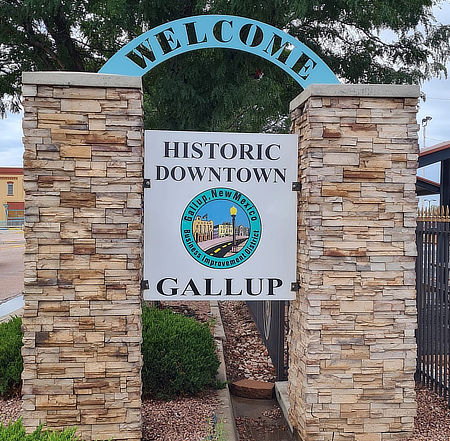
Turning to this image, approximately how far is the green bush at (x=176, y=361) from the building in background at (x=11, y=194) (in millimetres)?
54163

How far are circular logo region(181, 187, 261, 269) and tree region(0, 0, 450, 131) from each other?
2.96 metres

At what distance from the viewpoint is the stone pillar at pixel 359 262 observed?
173 inches

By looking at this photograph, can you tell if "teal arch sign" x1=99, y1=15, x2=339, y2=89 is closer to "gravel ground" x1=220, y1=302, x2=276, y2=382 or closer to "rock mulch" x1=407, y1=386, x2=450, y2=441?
"rock mulch" x1=407, y1=386, x2=450, y2=441

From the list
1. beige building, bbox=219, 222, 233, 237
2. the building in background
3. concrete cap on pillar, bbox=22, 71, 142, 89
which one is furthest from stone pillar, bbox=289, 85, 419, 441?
the building in background

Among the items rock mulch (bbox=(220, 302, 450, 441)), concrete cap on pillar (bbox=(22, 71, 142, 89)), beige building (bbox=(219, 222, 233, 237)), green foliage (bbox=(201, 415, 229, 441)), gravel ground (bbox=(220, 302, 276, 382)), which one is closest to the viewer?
concrete cap on pillar (bbox=(22, 71, 142, 89))

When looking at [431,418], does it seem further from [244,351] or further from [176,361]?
[244,351]

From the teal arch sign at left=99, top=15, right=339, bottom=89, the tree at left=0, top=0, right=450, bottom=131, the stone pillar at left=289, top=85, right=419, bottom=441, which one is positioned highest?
the tree at left=0, top=0, right=450, bottom=131

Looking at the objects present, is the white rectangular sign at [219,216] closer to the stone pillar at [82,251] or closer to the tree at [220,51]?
the stone pillar at [82,251]

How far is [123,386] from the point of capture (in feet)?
14.0

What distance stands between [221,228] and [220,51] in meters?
3.84

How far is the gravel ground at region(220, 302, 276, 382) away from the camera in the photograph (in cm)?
692

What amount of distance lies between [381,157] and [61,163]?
244 centimetres

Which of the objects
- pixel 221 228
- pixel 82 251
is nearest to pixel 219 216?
pixel 221 228

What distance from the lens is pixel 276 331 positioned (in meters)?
6.61
